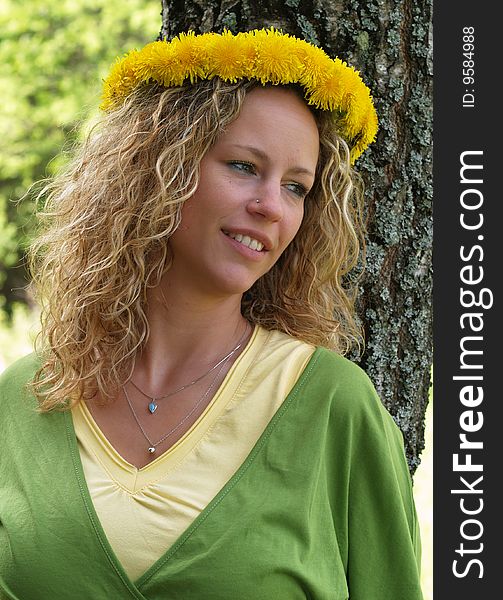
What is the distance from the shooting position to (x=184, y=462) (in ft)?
5.95

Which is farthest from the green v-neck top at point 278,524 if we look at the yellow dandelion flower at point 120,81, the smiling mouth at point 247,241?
the yellow dandelion flower at point 120,81

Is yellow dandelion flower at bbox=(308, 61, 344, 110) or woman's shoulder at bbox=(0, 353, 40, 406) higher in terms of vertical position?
yellow dandelion flower at bbox=(308, 61, 344, 110)

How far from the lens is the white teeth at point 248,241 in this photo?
1.82 metres

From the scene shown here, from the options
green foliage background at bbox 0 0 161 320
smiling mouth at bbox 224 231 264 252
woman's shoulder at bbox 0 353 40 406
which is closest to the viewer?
smiling mouth at bbox 224 231 264 252

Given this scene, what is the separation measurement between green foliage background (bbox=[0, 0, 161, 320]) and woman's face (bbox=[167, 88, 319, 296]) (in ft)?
22.8

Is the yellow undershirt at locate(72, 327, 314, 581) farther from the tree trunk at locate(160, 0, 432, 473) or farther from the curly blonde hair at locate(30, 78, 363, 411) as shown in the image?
the tree trunk at locate(160, 0, 432, 473)

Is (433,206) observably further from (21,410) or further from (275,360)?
(21,410)

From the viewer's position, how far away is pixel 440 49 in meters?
2.31

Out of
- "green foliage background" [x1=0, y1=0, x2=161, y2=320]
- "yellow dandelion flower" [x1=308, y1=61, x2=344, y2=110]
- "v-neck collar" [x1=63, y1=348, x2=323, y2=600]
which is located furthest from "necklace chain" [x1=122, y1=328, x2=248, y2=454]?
"green foliage background" [x1=0, y1=0, x2=161, y2=320]

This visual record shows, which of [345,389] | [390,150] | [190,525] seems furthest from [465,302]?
[190,525]

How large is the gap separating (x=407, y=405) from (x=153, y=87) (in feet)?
3.27

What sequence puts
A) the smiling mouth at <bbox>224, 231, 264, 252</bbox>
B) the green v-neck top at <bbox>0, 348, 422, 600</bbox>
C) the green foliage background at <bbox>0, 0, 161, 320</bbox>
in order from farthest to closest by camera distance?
the green foliage background at <bbox>0, 0, 161, 320</bbox> → the smiling mouth at <bbox>224, 231, 264, 252</bbox> → the green v-neck top at <bbox>0, 348, 422, 600</bbox>

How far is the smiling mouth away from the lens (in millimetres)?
1820

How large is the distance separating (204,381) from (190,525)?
0.32 meters
